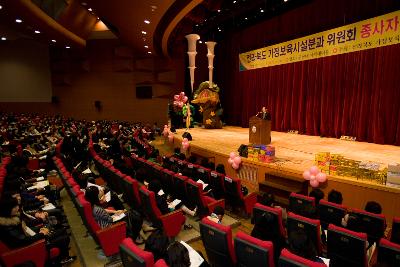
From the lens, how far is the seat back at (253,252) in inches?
94.0

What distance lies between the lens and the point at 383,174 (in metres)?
4.48

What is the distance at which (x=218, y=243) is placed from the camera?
283 cm

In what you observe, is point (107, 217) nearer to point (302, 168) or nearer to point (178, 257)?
point (178, 257)

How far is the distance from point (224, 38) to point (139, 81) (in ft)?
16.9

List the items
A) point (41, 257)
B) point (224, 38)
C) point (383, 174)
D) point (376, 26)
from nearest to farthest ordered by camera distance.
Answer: point (41, 257) < point (383, 174) < point (376, 26) < point (224, 38)

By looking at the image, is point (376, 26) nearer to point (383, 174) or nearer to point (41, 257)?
point (383, 174)

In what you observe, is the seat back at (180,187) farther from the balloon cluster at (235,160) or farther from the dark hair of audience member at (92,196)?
the balloon cluster at (235,160)

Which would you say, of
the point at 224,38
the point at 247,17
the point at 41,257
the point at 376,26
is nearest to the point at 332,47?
the point at 376,26

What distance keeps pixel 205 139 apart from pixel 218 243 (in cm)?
692

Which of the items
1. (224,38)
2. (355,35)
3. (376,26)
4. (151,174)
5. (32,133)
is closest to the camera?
(151,174)

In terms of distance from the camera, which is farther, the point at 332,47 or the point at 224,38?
the point at 224,38

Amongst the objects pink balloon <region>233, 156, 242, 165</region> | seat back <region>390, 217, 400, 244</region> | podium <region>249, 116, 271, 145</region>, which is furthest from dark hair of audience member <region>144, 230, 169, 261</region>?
podium <region>249, 116, 271, 145</region>

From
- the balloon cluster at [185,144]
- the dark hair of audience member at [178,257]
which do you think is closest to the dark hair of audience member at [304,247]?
the dark hair of audience member at [178,257]

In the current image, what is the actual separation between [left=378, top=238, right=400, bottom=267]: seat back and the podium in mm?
5426
